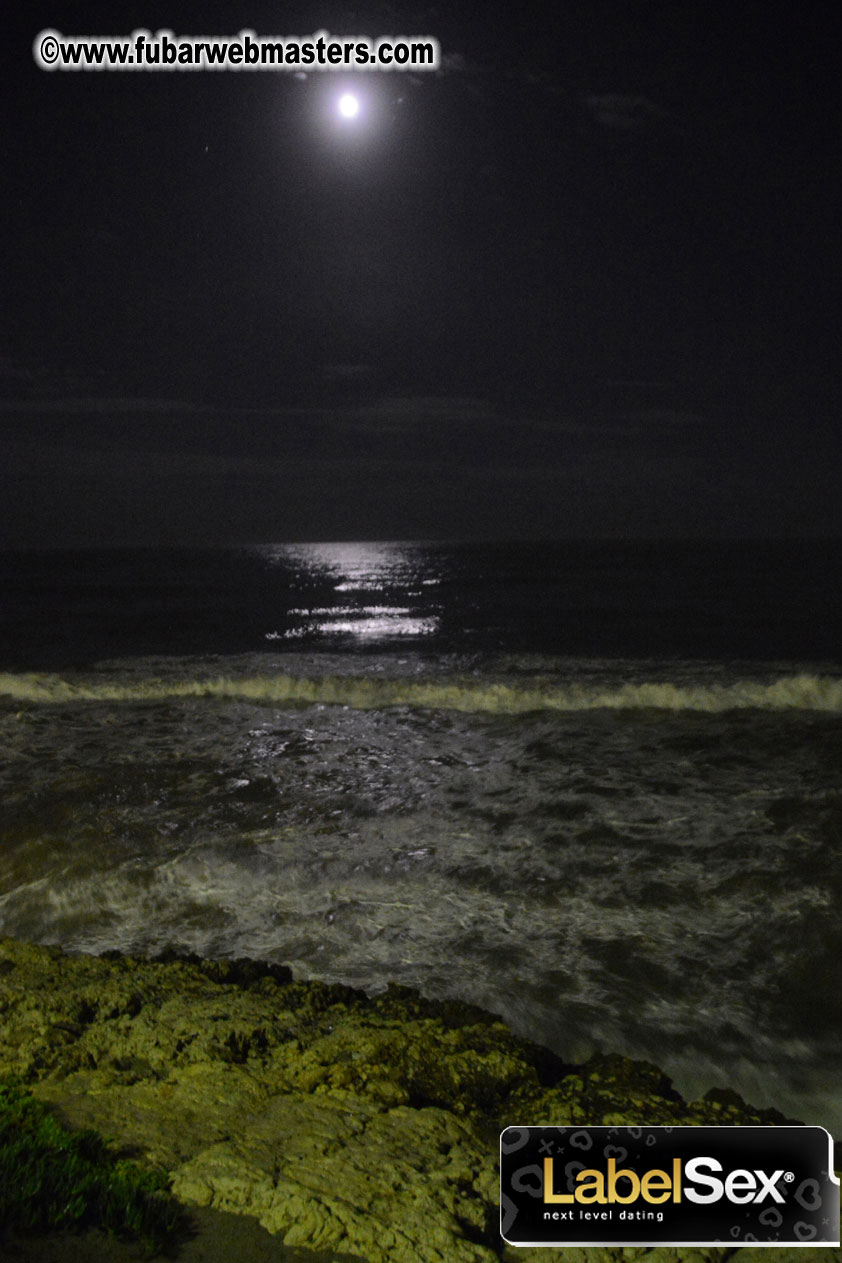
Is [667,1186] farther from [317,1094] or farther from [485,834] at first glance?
[485,834]

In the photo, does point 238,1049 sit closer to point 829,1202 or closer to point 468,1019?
point 468,1019

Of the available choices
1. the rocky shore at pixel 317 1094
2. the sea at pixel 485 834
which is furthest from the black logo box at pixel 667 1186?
the sea at pixel 485 834

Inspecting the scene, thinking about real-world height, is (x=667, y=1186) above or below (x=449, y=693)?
above

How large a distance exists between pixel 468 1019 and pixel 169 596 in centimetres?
4994

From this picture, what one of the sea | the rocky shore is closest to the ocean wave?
the sea

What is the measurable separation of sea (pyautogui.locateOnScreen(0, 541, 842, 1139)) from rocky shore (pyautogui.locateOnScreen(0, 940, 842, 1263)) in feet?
3.44

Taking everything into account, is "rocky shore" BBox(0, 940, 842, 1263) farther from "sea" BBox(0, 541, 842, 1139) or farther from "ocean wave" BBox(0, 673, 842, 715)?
"ocean wave" BBox(0, 673, 842, 715)

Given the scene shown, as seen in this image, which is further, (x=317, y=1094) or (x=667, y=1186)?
(x=317, y=1094)

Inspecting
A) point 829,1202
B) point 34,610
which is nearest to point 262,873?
point 829,1202

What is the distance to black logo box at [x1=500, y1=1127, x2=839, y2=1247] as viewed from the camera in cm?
337

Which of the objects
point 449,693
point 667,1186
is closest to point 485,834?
point 667,1186

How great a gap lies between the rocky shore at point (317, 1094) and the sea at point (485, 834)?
3.44 feet

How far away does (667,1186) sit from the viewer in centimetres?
357

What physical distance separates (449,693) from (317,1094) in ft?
47.9
